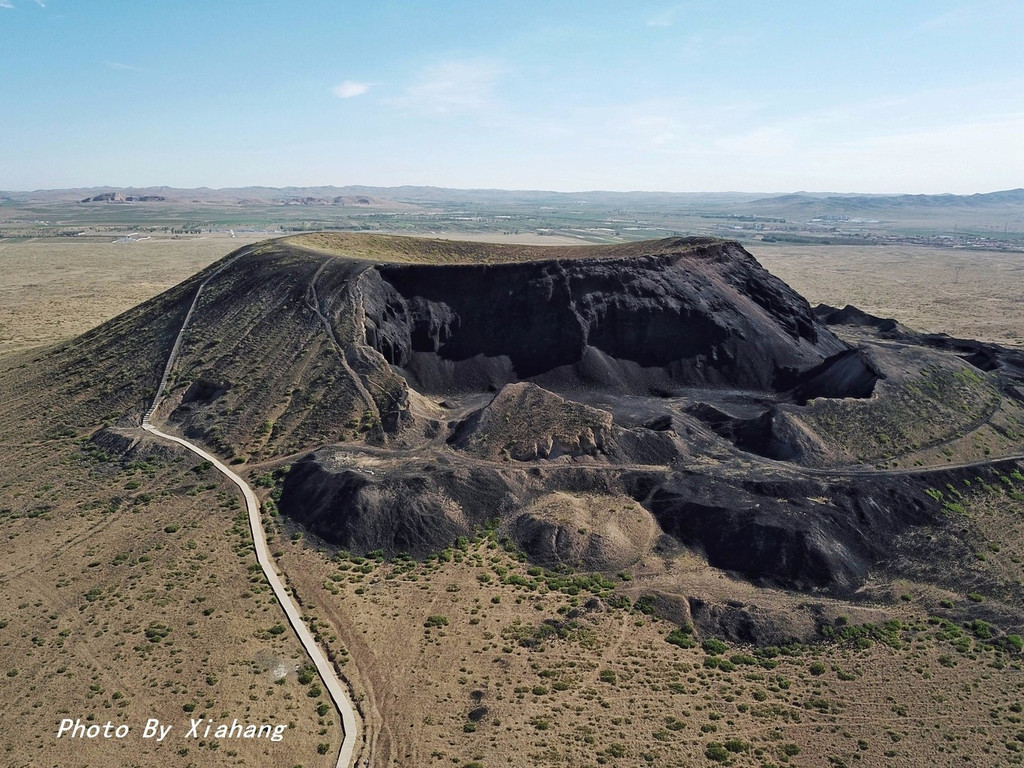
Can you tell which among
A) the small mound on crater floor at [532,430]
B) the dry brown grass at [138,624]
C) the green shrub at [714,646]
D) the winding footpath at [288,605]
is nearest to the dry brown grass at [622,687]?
the green shrub at [714,646]

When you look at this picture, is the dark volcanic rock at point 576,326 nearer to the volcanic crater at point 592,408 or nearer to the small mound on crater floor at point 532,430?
the volcanic crater at point 592,408

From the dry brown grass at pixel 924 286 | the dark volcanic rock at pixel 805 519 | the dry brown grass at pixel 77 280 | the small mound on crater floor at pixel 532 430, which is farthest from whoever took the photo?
the dry brown grass at pixel 924 286

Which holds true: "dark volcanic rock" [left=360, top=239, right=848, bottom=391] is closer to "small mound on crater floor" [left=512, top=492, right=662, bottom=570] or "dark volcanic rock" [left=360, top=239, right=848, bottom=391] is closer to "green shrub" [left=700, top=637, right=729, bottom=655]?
"small mound on crater floor" [left=512, top=492, right=662, bottom=570]

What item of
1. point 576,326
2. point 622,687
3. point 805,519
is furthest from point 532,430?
point 622,687

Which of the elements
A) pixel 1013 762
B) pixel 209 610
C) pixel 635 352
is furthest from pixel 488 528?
pixel 635 352

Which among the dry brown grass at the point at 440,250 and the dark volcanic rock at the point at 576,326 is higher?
the dry brown grass at the point at 440,250

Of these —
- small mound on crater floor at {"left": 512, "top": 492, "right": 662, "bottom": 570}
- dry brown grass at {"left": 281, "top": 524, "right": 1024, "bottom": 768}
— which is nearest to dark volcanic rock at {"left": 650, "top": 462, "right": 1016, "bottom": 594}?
small mound on crater floor at {"left": 512, "top": 492, "right": 662, "bottom": 570}

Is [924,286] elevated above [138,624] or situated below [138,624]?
above

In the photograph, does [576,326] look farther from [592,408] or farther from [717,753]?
[717,753]
